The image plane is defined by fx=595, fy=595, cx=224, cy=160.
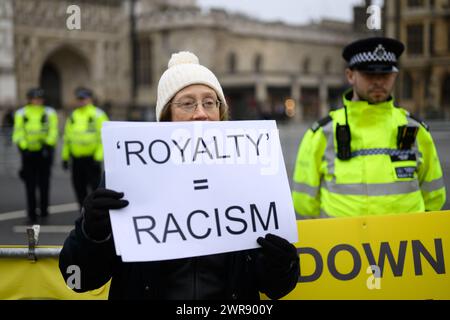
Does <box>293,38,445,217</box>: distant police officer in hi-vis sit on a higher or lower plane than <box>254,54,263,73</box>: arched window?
lower

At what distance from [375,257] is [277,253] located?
1.13 meters

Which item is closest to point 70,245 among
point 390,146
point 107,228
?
point 107,228

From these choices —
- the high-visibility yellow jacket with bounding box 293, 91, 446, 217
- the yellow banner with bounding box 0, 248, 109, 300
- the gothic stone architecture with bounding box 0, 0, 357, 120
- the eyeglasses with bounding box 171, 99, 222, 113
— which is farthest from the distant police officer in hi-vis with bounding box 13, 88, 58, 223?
the gothic stone architecture with bounding box 0, 0, 357, 120

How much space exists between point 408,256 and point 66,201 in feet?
29.1

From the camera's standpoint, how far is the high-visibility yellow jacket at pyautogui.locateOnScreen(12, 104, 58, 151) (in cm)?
941

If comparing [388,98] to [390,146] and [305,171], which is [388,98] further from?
[305,171]

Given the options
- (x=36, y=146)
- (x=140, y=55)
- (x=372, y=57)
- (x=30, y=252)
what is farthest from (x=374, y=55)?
(x=140, y=55)

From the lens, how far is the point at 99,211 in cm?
204

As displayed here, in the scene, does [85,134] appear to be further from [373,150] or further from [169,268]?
[169,268]

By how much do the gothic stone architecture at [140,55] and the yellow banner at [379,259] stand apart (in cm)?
3347

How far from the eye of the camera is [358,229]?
121 inches

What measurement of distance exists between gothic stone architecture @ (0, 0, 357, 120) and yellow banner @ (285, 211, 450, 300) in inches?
1318

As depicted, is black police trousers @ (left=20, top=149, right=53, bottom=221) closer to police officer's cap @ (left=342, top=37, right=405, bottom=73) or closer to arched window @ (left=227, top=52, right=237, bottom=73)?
police officer's cap @ (left=342, top=37, right=405, bottom=73)
